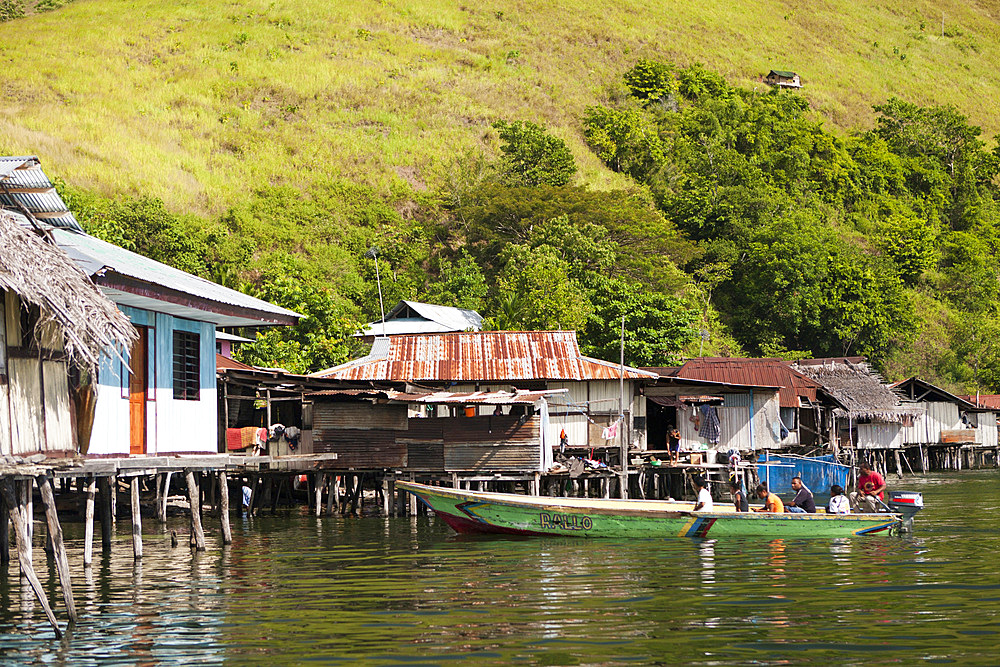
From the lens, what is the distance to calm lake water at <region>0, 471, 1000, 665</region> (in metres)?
10.7

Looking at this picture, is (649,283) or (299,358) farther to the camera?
(649,283)

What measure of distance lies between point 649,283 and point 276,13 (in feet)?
166

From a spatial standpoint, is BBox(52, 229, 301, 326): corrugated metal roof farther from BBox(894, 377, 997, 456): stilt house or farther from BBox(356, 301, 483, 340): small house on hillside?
BBox(894, 377, 997, 456): stilt house

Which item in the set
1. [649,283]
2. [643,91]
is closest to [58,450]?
[649,283]

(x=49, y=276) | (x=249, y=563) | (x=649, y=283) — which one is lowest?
(x=249, y=563)

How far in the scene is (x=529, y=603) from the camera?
538 inches

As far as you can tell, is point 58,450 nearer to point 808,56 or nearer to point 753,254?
point 753,254

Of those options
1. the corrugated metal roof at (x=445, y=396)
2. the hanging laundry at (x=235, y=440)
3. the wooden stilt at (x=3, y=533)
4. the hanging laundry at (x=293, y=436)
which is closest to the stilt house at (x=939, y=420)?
the corrugated metal roof at (x=445, y=396)

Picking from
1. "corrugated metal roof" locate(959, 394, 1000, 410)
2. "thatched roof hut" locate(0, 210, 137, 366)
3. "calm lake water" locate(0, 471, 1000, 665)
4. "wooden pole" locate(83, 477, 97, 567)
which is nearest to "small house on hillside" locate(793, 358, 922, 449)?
"corrugated metal roof" locate(959, 394, 1000, 410)

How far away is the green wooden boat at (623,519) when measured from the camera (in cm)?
2080

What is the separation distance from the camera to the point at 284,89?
78.1m

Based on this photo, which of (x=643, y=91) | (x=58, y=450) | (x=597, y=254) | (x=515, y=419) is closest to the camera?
(x=58, y=450)

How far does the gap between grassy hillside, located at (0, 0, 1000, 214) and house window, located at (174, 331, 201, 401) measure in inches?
1633

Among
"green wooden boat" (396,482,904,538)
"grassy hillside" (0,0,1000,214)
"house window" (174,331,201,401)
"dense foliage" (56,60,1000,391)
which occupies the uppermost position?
"grassy hillside" (0,0,1000,214)
